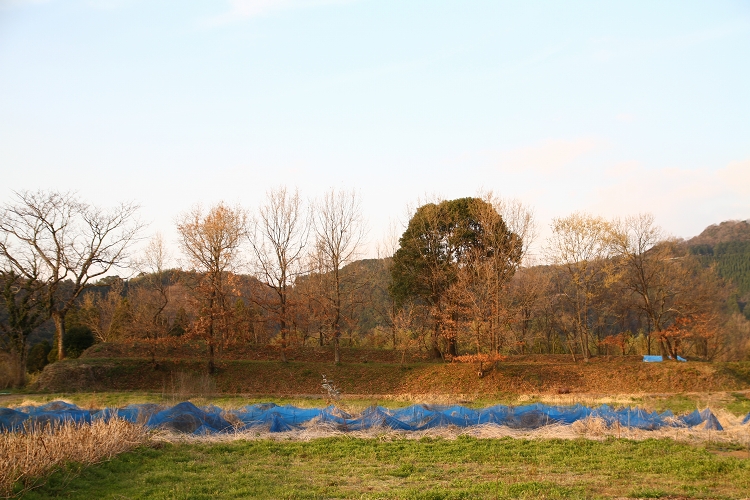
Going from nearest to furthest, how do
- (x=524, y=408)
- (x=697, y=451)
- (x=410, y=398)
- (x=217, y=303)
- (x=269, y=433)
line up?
(x=697, y=451) < (x=269, y=433) < (x=524, y=408) < (x=410, y=398) < (x=217, y=303)

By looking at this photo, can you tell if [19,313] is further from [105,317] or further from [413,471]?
[413,471]

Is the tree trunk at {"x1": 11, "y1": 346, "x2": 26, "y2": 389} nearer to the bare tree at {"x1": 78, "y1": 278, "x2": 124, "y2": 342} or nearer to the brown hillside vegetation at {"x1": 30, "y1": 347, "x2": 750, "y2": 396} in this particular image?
the brown hillside vegetation at {"x1": 30, "y1": 347, "x2": 750, "y2": 396}

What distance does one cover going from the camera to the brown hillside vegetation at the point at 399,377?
25.8 m

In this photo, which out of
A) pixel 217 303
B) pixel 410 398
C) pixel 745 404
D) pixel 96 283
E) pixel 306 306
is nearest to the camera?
pixel 745 404

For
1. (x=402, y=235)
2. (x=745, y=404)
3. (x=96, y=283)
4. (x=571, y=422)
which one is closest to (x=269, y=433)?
(x=571, y=422)

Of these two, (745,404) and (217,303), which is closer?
(745,404)

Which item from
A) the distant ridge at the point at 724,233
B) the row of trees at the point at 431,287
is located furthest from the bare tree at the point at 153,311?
the distant ridge at the point at 724,233

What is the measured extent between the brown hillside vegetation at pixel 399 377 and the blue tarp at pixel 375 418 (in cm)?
1126

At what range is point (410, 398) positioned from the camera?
23281 millimetres

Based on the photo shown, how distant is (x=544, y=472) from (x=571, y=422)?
4.77m

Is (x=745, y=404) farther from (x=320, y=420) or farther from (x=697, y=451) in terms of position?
(x=320, y=420)

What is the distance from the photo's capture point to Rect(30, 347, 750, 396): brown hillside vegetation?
25.8 m

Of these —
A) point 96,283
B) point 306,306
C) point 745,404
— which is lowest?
point 745,404

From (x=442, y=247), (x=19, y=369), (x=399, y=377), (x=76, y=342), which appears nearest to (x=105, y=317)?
(x=76, y=342)
